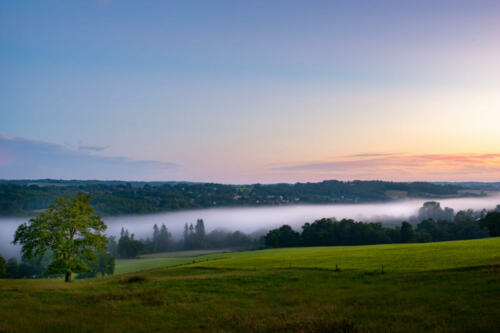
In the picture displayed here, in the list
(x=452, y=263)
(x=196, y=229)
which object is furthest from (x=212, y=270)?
(x=196, y=229)

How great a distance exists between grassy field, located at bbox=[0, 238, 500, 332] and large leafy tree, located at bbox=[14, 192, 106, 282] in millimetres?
9838

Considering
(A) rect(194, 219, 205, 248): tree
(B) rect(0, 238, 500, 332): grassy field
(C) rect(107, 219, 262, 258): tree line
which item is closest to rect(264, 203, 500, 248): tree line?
(C) rect(107, 219, 262, 258): tree line

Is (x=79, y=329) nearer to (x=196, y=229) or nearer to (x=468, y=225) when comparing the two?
(x=468, y=225)

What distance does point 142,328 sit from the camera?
15.8 m

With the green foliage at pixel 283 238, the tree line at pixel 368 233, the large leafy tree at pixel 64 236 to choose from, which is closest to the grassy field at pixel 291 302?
the large leafy tree at pixel 64 236

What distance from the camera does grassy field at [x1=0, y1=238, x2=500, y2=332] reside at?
15123 millimetres

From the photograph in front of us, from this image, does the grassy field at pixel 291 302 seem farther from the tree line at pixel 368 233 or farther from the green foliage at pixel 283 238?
the green foliage at pixel 283 238

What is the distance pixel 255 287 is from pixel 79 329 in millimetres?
13607

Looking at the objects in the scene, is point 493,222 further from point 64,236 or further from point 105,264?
point 105,264

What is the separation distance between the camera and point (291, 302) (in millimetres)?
20453

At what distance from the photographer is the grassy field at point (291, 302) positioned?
1512 cm

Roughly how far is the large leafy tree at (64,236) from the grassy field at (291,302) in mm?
9838

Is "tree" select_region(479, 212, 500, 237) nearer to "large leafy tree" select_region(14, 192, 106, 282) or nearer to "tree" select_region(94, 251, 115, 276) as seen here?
"large leafy tree" select_region(14, 192, 106, 282)

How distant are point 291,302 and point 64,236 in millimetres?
27892
